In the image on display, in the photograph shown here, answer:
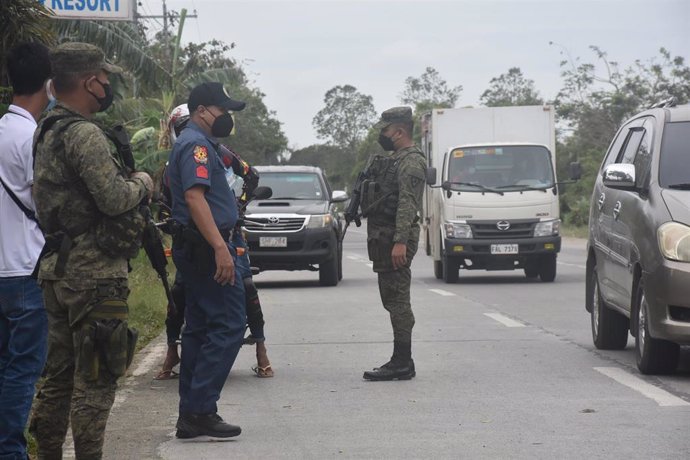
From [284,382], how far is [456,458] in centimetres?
311

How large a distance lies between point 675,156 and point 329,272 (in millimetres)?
10737

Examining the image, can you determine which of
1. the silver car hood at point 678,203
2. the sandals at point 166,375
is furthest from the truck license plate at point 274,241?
the silver car hood at point 678,203

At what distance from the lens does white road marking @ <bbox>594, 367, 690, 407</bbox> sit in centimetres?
805

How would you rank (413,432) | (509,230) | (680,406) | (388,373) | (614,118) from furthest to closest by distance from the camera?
(614,118)
(509,230)
(388,373)
(680,406)
(413,432)

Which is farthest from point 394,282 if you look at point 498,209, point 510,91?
point 510,91

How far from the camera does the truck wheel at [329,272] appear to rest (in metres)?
19.9

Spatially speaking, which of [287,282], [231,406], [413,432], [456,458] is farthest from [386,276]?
[287,282]

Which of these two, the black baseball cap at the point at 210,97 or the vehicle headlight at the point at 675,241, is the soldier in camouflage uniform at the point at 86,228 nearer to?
the black baseball cap at the point at 210,97

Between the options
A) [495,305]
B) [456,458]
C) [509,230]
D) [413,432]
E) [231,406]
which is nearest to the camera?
[456,458]

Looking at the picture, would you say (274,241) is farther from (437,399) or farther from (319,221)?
(437,399)

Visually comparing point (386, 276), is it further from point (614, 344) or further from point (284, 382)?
point (614, 344)

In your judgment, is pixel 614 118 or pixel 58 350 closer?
pixel 58 350

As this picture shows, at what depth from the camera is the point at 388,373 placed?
9438mm

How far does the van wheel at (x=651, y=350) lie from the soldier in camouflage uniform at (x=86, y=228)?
15.1 feet
